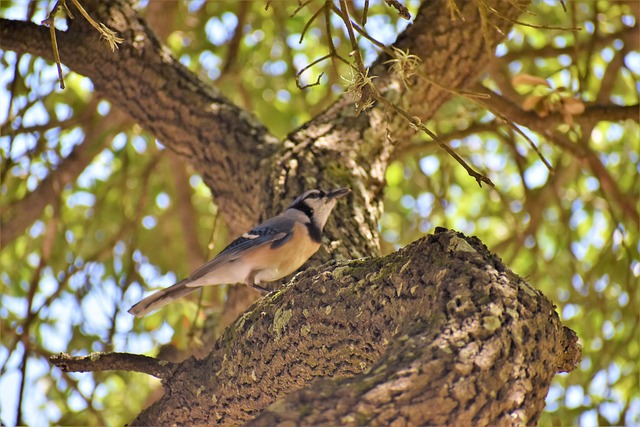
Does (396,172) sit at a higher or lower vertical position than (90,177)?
lower

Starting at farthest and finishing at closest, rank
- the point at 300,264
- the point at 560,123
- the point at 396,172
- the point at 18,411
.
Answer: the point at 396,172
the point at 560,123
the point at 300,264
the point at 18,411

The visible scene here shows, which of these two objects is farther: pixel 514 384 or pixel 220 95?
pixel 220 95

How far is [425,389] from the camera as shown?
73.0 inches

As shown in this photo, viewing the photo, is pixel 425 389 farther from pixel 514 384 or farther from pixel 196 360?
pixel 196 360

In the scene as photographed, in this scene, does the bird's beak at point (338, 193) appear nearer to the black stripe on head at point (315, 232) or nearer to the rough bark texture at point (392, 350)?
the black stripe on head at point (315, 232)

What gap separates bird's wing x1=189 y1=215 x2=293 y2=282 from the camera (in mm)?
3982

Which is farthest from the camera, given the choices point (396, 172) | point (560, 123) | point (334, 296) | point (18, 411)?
point (396, 172)

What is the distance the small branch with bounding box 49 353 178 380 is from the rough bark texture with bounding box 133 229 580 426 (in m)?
0.07

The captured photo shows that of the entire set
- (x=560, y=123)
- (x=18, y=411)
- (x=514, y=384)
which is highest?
(x=560, y=123)

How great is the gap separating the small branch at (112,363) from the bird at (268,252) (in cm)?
108

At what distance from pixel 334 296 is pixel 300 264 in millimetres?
1423

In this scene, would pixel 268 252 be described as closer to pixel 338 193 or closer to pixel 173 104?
pixel 338 193

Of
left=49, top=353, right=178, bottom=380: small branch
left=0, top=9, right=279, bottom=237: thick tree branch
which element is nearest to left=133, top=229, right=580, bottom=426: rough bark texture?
left=49, top=353, right=178, bottom=380: small branch

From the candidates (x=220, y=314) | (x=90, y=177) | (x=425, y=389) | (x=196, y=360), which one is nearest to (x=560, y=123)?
(x=220, y=314)
